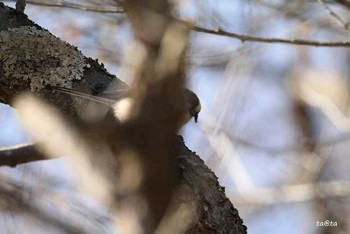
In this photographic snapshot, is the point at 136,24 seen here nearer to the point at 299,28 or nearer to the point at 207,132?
the point at 207,132

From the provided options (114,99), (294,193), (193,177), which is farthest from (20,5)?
(294,193)

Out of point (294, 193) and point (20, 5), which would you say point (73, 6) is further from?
point (294, 193)

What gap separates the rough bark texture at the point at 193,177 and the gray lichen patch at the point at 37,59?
1 centimetres

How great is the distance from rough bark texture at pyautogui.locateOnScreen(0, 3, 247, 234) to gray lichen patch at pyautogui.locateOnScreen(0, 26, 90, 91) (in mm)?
13

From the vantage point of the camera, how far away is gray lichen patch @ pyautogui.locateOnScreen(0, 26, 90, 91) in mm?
1184

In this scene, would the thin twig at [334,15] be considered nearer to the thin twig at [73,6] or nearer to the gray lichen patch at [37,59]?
the thin twig at [73,6]

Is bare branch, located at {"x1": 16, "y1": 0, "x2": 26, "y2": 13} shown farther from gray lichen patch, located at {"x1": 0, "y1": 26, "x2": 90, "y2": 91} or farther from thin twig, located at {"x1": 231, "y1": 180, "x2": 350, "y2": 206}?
thin twig, located at {"x1": 231, "y1": 180, "x2": 350, "y2": 206}

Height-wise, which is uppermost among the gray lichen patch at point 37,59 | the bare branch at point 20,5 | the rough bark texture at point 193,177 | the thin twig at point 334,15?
the thin twig at point 334,15

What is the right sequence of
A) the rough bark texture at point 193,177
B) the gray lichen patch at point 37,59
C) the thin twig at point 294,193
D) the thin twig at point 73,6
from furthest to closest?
the thin twig at point 294,193
the thin twig at point 73,6
the gray lichen patch at point 37,59
the rough bark texture at point 193,177

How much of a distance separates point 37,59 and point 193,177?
413 millimetres

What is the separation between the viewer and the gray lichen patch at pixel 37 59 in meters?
1.18

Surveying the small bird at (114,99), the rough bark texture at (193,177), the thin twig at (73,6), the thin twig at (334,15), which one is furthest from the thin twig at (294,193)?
the small bird at (114,99)

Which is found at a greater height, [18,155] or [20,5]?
[20,5]

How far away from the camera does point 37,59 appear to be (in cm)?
122
